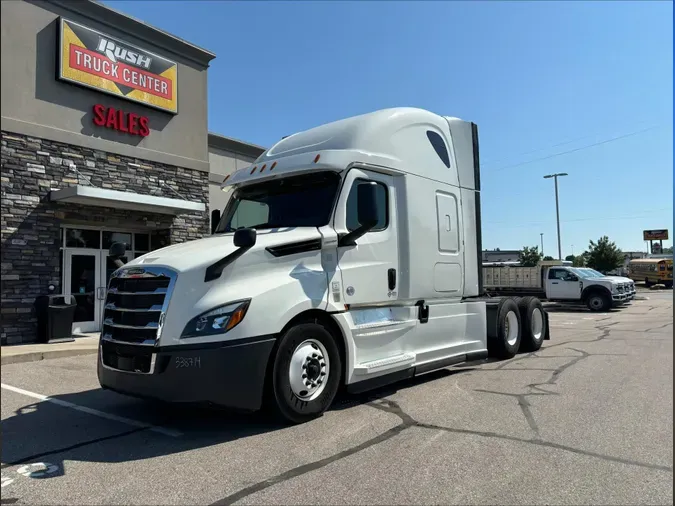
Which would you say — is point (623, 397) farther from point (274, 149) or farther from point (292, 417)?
point (274, 149)

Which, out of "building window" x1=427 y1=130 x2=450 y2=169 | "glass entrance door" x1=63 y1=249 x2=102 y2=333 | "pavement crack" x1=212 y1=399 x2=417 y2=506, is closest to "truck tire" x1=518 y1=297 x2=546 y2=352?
"building window" x1=427 y1=130 x2=450 y2=169

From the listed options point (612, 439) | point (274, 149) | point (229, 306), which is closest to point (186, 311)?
point (229, 306)

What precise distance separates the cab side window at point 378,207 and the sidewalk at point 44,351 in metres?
6.90

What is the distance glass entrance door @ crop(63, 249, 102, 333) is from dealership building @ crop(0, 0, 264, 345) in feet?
0.09

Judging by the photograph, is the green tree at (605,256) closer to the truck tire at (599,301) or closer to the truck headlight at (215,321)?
the truck tire at (599,301)

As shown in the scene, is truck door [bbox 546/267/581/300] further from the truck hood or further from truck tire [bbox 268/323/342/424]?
the truck hood

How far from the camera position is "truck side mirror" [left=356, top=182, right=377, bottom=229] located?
581 cm

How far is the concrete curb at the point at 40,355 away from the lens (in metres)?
9.34

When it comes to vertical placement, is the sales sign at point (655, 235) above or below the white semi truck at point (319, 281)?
above

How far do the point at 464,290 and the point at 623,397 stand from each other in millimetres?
2486

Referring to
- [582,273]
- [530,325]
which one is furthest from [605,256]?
[530,325]

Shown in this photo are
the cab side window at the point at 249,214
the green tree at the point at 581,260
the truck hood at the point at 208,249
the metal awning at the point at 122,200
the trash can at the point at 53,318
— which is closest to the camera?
the truck hood at the point at 208,249

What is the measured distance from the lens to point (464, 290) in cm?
779

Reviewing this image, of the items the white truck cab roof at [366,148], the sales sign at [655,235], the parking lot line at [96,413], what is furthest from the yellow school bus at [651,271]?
the parking lot line at [96,413]
